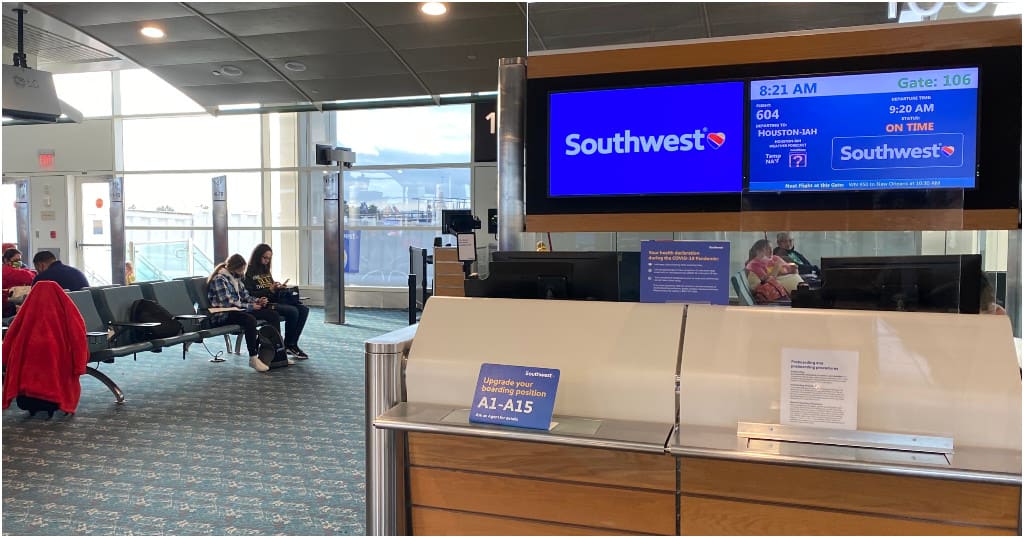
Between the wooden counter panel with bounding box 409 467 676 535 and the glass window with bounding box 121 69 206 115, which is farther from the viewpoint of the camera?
the glass window with bounding box 121 69 206 115

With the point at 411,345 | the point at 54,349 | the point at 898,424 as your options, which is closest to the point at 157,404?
the point at 54,349

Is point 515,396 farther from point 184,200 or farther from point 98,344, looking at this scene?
point 184,200

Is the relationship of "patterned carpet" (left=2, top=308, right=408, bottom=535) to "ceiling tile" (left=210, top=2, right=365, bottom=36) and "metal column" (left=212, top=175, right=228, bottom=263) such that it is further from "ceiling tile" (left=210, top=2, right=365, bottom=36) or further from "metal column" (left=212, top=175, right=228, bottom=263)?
"metal column" (left=212, top=175, right=228, bottom=263)

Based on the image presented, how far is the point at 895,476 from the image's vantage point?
1.72 metres

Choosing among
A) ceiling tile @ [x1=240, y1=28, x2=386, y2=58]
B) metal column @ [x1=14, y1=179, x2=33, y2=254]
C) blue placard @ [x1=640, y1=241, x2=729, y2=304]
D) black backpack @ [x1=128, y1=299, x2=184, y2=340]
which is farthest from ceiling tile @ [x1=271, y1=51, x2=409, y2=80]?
metal column @ [x1=14, y1=179, x2=33, y2=254]

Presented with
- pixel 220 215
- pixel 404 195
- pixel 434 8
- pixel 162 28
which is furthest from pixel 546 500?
pixel 404 195

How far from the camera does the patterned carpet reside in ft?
11.0

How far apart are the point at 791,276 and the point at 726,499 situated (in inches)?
30.3

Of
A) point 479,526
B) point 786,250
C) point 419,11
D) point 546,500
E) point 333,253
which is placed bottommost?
point 479,526

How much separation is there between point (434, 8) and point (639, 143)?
4.87 metres

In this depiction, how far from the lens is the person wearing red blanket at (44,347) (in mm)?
4855

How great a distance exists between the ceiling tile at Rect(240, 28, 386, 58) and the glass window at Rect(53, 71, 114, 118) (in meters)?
6.29

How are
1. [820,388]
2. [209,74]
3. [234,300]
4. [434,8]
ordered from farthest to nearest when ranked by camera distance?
1. [209,74]
2. [234,300]
3. [434,8]
4. [820,388]

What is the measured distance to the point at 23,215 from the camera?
13227 mm
